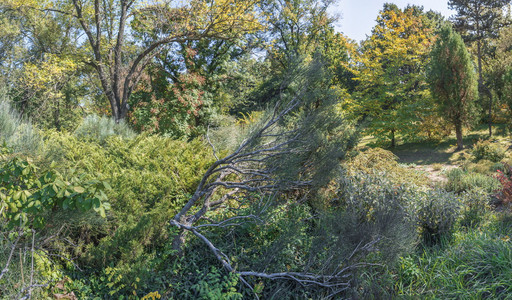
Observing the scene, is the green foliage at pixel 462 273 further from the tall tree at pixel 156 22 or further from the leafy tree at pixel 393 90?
Answer: the leafy tree at pixel 393 90

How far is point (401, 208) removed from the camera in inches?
147

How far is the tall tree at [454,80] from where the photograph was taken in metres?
11.3

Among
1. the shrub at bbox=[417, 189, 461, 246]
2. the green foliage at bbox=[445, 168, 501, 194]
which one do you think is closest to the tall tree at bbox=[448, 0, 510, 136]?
the green foliage at bbox=[445, 168, 501, 194]

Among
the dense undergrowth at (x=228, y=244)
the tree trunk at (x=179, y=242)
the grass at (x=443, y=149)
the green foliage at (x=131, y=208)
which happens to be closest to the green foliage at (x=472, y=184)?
the dense undergrowth at (x=228, y=244)

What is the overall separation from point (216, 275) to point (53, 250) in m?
1.64

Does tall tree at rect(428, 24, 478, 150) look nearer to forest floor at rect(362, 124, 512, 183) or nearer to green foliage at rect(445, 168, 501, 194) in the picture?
forest floor at rect(362, 124, 512, 183)

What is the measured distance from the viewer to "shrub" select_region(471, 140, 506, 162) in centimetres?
901

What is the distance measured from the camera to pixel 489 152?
9211 millimetres

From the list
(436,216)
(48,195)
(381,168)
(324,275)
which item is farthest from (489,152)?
(48,195)

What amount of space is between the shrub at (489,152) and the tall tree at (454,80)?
2359mm

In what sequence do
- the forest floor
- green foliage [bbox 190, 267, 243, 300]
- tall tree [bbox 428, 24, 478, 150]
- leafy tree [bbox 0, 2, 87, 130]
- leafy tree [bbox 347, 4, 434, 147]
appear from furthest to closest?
1. leafy tree [bbox 347, 4, 434, 147]
2. tall tree [bbox 428, 24, 478, 150]
3. the forest floor
4. leafy tree [bbox 0, 2, 87, 130]
5. green foliage [bbox 190, 267, 243, 300]

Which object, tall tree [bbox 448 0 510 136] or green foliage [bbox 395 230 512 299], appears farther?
tall tree [bbox 448 0 510 136]

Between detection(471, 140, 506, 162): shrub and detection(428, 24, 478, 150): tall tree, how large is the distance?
7.74 ft

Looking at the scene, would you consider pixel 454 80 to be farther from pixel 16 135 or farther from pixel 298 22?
pixel 16 135
